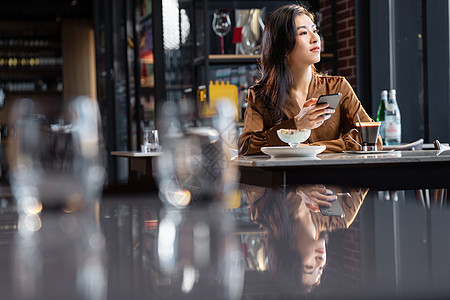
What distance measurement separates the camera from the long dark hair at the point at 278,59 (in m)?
2.87

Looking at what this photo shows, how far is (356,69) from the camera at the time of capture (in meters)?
5.02

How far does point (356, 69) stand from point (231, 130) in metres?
4.62

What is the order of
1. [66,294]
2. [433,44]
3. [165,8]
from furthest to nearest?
[165,8] < [433,44] < [66,294]

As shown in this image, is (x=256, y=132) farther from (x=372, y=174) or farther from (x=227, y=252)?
(x=227, y=252)

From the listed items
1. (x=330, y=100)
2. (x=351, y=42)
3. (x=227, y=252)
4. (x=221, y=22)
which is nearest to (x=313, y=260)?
(x=227, y=252)

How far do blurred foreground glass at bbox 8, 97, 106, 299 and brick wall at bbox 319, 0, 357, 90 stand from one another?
4.59 meters

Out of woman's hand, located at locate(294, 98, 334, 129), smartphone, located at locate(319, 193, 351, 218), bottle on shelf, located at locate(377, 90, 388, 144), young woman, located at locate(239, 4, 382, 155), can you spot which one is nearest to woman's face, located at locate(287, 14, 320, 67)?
young woman, located at locate(239, 4, 382, 155)

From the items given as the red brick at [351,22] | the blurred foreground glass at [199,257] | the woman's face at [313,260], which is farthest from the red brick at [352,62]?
the woman's face at [313,260]

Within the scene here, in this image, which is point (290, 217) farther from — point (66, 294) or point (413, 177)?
point (413, 177)

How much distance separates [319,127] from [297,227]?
2501 mm

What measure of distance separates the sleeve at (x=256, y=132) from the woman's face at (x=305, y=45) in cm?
26

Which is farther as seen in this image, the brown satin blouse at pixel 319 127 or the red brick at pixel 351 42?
the red brick at pixel 351 42

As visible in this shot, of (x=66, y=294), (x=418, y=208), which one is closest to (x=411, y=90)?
(x=418, y=208)

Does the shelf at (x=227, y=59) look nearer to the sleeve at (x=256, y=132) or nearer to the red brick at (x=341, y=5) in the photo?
the red brick at (x=341, y=5)
